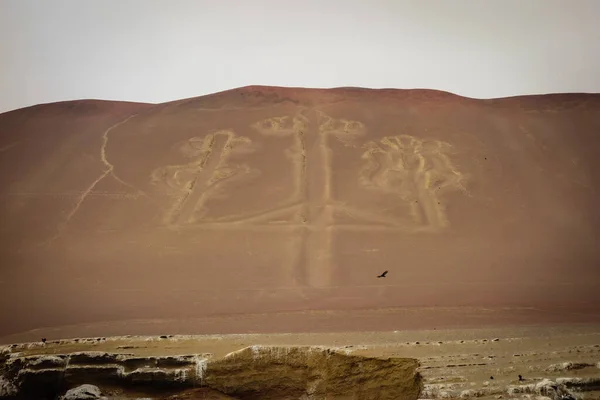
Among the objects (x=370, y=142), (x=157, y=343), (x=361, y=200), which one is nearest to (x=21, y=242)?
(x=157, y=343)

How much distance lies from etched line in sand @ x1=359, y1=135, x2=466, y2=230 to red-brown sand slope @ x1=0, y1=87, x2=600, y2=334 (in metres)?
0.02

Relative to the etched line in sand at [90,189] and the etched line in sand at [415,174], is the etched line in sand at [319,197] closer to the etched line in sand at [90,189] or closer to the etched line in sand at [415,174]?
the etched line in sand at [415,174]

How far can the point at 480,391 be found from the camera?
431 cm

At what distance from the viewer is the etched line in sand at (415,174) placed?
7.60 m

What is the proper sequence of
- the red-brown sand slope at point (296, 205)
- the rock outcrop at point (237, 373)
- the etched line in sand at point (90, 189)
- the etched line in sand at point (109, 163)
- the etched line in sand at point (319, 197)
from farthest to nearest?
the etched line in sand at point (109, 163) → the etched line in sand at point (90, 189) → the etched line in sand at point (319, 197) → the red-brown sand slope at point (296, 205) → the rock outcrop at point (237, 373)

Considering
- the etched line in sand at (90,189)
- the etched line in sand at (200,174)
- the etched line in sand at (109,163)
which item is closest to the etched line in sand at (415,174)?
the etched line in sand at (200,174)

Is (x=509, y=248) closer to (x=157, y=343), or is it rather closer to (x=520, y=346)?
(x=520, y=346)

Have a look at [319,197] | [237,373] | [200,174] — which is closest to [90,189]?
[200,174]

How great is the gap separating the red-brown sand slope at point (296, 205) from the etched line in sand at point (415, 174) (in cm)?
2

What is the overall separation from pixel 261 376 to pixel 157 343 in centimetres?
95

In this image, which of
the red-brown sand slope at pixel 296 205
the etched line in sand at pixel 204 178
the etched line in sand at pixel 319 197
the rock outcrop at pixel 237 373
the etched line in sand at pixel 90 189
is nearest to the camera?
the rock outcrop at pixel 237 373

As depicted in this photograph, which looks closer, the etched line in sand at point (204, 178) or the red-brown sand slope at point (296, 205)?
the red-brown sand slope at point (296, 205)

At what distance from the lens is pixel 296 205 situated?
25.1ft

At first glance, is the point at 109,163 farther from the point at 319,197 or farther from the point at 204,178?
the point at 319,197
